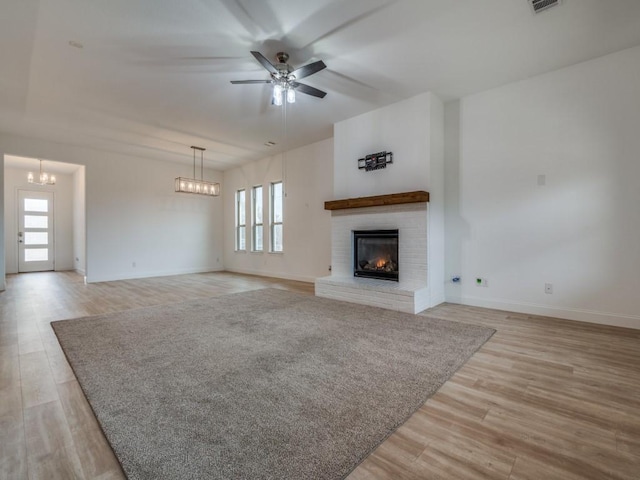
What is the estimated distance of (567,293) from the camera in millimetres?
3574

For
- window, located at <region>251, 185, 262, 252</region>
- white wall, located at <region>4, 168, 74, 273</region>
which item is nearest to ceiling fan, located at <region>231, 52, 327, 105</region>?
window, located at <region>251, 185, 262, 252</region>

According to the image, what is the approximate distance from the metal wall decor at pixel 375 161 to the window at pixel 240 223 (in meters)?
4.53

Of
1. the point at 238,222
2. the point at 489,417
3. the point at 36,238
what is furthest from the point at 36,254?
the point at 489,417

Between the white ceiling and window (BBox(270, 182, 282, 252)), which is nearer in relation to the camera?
the white ceiling

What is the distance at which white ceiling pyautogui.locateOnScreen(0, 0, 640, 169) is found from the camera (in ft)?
8.72

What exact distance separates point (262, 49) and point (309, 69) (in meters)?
0.61

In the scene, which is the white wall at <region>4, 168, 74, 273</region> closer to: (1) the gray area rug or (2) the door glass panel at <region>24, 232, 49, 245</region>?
(2) the door glass panel at <region>24, 232, 49, 245</region>

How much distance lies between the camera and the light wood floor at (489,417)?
132cm

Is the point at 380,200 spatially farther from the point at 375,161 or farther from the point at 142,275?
the point at 142,275

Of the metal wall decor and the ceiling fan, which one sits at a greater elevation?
the ceiling fan

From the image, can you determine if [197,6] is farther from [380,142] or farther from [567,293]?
[567,293]

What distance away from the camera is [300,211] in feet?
22.1

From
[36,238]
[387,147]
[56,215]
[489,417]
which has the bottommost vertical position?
[489,417]

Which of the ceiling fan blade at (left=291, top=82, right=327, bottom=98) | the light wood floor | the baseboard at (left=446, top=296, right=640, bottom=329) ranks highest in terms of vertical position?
the ceiling fan blade at (left=291, top=82, right=327, bottom=98)
